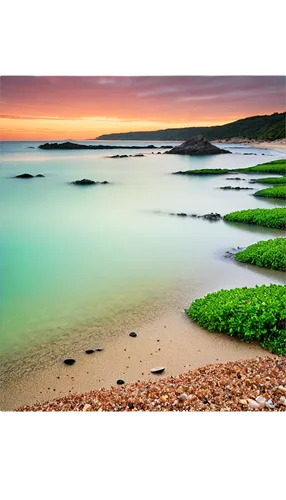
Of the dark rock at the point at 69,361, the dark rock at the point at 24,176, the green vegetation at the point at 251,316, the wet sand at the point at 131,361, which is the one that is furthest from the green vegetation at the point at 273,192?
the dark rock at the point at 69,361

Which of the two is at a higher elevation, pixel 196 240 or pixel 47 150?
pixel 47 150

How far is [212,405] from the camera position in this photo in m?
3.12

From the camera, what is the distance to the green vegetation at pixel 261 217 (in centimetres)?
927

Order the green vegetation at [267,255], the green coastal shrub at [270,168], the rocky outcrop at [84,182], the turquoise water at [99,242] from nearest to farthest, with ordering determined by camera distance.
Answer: the turquoise water at [99,242], the green vegetation at [267,255], the rocky outcrop at [84,182], the green coastal shrub at [270,168]

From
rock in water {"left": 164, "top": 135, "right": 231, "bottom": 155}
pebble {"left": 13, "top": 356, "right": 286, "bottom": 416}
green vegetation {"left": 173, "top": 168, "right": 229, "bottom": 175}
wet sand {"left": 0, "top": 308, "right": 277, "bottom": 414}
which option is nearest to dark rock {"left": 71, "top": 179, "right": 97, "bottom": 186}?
green vegetation {"left": 173, "top": 168, "right": 229, "bottom": 175}

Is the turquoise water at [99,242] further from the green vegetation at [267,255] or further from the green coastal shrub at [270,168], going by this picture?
the green coastal shrub at [270,168]

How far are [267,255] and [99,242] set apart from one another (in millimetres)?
4065

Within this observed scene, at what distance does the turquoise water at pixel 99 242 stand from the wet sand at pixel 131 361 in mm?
773

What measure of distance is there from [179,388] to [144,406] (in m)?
0.35

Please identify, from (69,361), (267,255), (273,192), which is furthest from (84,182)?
(69,361)

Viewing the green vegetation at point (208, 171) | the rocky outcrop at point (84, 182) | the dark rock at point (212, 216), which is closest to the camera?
the dark rock at point (212, 216)
